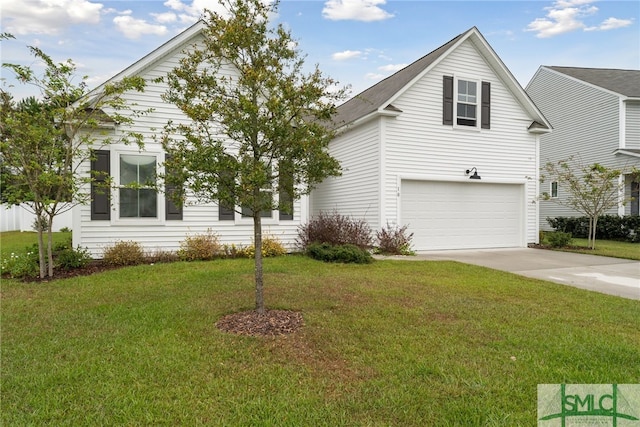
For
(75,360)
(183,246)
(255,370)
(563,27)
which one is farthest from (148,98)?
(563,27)

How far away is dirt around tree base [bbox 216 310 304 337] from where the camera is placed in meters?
4.36

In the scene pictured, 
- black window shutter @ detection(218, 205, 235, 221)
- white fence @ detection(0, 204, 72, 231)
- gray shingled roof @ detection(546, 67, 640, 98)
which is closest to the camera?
black window shutter @ detection(218, 205, 235, 221)

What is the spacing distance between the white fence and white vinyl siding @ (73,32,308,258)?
1347cm

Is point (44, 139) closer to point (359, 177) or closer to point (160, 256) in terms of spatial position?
point (160, 256)

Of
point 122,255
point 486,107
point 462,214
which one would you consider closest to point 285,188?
point 122,255

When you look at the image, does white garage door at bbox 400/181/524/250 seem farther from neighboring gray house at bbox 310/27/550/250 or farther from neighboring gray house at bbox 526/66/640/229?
neighboring gray house at bbox 526/66/640/229

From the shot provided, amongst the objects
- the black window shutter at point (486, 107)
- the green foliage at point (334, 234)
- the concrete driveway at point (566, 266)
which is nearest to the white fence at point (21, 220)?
the green foliage at point (334, 234)

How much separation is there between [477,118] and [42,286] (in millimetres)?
12553

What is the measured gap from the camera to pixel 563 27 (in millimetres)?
15578

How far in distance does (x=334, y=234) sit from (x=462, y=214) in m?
4.65

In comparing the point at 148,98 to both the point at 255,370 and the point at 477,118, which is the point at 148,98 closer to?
the point at 255,370

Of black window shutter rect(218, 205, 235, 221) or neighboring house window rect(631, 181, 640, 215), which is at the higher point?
neighboring house window rect(631, 181, 640, 215)

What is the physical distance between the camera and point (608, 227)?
1656 cm

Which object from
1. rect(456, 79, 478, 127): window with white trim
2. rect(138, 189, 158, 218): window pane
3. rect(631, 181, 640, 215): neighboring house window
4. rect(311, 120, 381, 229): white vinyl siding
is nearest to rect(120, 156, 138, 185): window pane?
rect(138, 189, 158, 218): window pane
